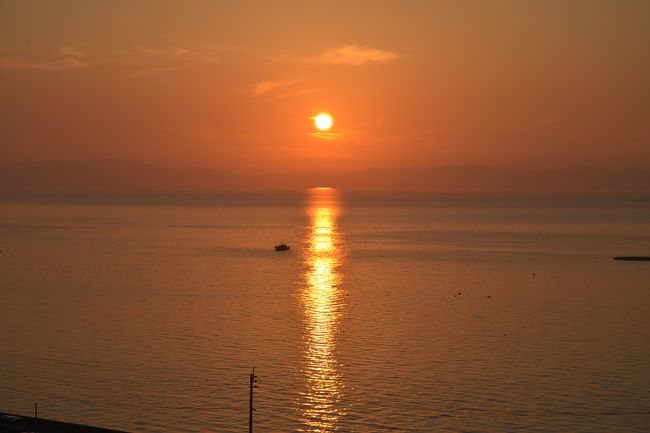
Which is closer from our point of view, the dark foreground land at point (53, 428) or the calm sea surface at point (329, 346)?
the dark foreground land at point (53, 428)

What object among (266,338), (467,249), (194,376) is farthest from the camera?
(467,249)

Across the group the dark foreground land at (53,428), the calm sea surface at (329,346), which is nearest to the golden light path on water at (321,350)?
the calm sea surface at (329,346)

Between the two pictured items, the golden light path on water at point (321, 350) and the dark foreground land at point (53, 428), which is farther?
the golden light path on water at point (321, 350)

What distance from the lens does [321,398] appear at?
5138 cm

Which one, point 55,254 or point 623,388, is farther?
point 55,254

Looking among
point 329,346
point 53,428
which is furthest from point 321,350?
point 53,428

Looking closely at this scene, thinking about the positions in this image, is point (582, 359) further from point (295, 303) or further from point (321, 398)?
point (295, 303)

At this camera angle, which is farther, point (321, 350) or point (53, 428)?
point (321, 350)

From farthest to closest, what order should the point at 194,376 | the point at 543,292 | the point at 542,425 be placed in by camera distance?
the point at 543,292 < the point at 194,376 < the point at 542,425

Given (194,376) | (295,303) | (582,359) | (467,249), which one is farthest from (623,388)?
(467,249)

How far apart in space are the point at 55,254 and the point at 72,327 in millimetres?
78591

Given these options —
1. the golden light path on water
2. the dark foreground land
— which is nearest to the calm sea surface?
the golden light path on water

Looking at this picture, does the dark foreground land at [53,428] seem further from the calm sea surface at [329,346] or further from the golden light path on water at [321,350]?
the golden light path on water at [321,350]

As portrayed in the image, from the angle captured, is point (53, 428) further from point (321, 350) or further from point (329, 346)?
point (329, 346)
